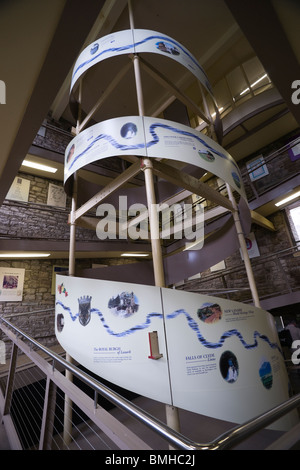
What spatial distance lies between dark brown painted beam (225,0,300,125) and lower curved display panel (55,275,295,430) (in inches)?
82.7

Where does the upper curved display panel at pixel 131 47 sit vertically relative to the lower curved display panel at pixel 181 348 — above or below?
above

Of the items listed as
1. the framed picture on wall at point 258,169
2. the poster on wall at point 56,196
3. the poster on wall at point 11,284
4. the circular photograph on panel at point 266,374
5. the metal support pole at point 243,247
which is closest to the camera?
the circular photograph on panel at point 266,374

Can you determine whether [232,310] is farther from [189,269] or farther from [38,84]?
[38,84]

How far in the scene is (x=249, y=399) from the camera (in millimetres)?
2441

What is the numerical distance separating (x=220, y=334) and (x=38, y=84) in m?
2.78

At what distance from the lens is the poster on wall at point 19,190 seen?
711 centimetres

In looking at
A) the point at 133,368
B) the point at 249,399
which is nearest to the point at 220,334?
the point at 249,399

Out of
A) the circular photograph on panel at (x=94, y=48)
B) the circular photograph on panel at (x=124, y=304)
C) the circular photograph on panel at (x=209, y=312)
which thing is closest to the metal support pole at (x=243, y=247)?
the circular photograph on panel at (x=209, y=312)

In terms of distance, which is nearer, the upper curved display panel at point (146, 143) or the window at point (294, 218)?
the upper curved display panel at point (146, 143)

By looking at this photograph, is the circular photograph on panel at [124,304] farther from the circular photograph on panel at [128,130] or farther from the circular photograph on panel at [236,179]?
the circular photograph on panel at [236,179]

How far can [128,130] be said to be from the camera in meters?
2.93

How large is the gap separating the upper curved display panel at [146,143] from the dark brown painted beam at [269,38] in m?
1.14

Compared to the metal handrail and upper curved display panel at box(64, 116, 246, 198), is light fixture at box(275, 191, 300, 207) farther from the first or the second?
the metal handrail

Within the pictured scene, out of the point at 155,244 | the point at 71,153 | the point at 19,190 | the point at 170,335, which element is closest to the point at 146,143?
the point at 155,244
